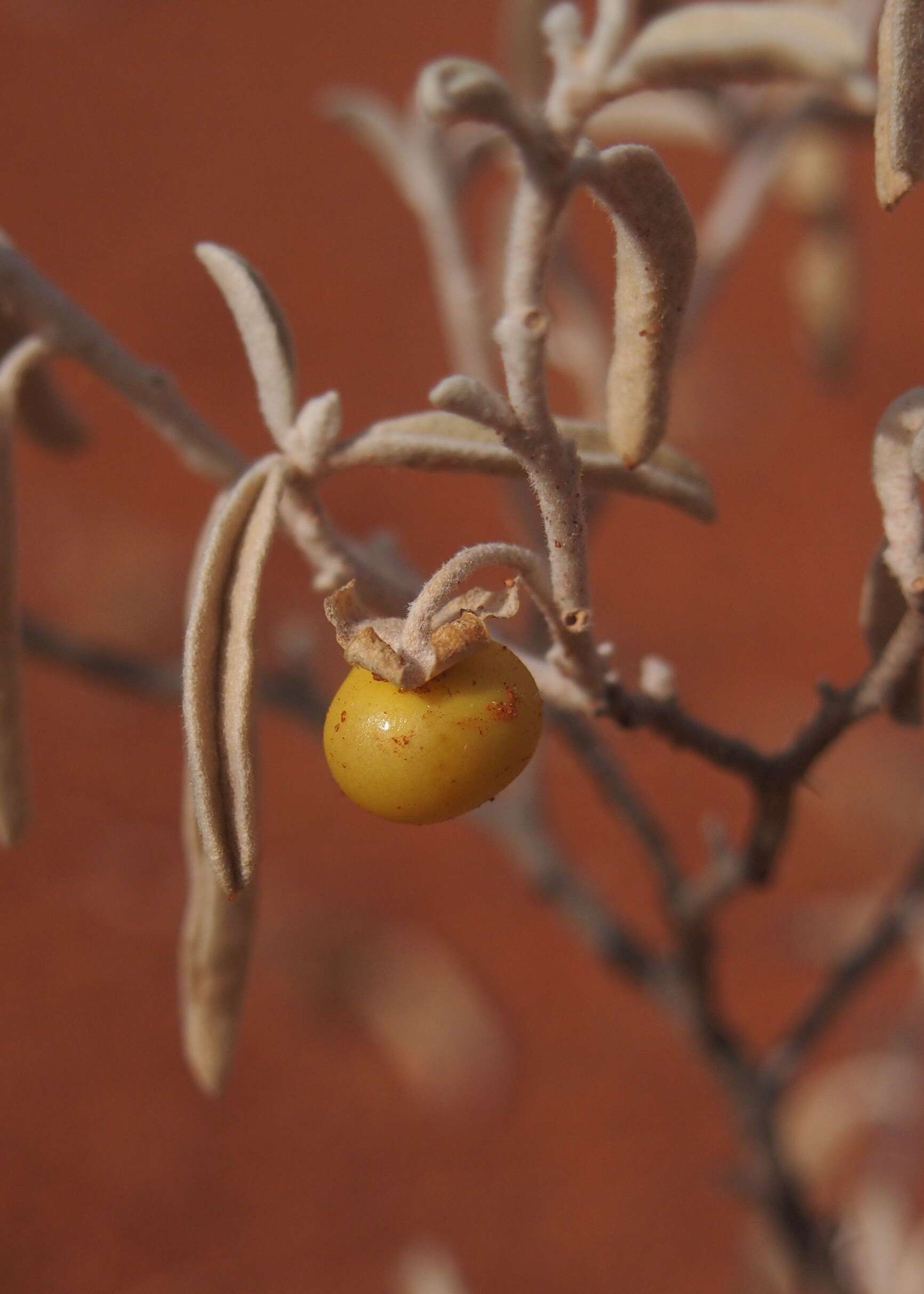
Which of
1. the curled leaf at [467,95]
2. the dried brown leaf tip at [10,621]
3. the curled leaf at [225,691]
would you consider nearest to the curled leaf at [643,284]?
the curled leaf at [467,95]

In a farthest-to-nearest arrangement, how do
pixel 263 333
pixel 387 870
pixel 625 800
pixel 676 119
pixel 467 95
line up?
pixel 387 870, pixel 676 119, pixel 625 800, pixel 263 333, pixel 467 95

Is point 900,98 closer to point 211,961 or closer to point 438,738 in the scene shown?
point 438,738

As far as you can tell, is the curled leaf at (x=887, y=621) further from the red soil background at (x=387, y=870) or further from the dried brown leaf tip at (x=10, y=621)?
the red soil background at (x=387, y=870)

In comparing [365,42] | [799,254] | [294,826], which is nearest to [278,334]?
[799,254]

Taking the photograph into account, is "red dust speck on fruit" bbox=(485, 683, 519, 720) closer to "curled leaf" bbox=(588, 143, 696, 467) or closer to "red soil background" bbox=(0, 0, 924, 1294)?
"curled leaf" bbox=(588, 143, 696, 467)

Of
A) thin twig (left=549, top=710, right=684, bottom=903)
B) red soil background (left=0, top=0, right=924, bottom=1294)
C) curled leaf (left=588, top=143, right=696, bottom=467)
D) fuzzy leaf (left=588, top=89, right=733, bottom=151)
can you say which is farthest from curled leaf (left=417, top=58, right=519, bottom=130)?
red soil background (left=0, top=0, right=924, bottom=1294)

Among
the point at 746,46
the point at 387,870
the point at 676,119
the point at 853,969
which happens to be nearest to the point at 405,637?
the point at 746,46
